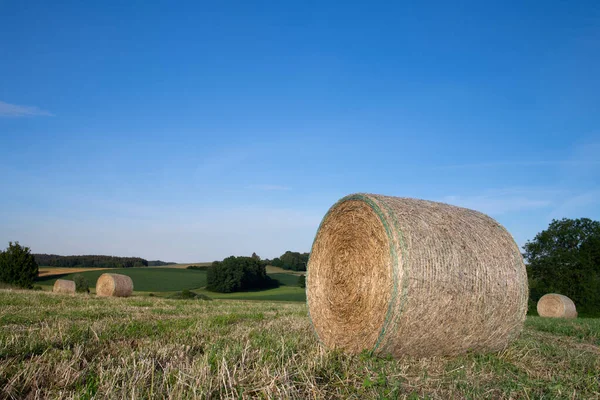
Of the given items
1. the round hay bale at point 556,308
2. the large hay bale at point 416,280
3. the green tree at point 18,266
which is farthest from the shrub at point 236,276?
the large hay bale at point 416,280

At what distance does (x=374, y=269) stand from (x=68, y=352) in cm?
384

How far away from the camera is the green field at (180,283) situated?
131ft

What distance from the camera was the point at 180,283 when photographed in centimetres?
4722

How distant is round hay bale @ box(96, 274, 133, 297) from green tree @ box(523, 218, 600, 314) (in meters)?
28.9

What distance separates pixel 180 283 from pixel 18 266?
57.0 feet

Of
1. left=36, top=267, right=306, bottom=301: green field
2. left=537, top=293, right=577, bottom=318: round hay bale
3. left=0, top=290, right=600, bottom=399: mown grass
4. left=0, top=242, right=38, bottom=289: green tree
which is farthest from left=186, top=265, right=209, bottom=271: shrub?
left=0, top=290, right=600, bottom=399: mown grass

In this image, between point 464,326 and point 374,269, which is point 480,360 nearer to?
point 464,326

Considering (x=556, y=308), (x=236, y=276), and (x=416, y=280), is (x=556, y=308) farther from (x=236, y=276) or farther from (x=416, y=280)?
(x=236, y=276)

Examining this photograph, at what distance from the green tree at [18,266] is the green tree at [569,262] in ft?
120

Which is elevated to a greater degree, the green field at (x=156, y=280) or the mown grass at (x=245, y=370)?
the mown grass at (x=245, y=370)

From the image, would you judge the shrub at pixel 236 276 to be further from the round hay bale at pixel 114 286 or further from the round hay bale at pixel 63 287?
the round hay bale at pixel 114 286

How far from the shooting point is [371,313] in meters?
6.16

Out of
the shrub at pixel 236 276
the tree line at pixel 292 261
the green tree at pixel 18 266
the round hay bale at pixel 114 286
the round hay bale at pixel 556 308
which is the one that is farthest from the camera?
the tree line at pixel 292 261

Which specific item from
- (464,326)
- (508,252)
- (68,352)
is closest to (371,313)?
(464,326)
